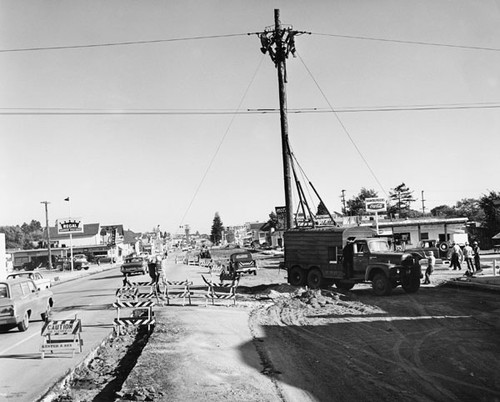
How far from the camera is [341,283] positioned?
68.1 ft

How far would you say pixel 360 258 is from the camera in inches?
763

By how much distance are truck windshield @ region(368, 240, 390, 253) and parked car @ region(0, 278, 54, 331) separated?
12605 millimetres

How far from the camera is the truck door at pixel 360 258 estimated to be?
1919 cm

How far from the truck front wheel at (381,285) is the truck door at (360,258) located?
2.08ft

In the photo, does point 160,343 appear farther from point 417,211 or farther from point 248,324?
point 417,211

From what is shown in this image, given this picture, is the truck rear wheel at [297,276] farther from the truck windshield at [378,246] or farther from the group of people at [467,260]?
the group of people at [467,260]

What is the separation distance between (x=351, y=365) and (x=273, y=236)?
322 ft

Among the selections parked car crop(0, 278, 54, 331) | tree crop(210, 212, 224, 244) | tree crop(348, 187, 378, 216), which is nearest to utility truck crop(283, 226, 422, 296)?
parked car crop(0, 278, 54, 331)

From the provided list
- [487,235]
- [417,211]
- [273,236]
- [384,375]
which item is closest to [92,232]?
[273,236]

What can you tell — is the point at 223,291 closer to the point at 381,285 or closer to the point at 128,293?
the point at 128,293

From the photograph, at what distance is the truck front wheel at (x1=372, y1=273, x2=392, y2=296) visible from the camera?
60.1 feet

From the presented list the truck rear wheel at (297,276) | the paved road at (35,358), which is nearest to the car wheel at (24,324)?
the paved road at (35,358)

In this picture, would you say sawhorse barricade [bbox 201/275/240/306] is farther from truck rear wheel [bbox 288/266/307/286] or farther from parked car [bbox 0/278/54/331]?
parked car [bbox 0/278/54/331]

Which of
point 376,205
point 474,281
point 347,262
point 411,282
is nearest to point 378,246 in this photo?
point 347,262
